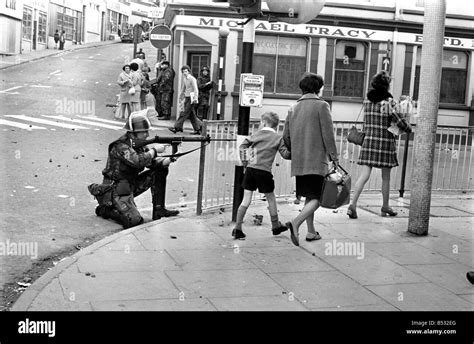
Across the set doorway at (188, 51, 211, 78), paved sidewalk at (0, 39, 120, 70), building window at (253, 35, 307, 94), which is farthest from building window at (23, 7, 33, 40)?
building window at (253, 35, 307, 94)

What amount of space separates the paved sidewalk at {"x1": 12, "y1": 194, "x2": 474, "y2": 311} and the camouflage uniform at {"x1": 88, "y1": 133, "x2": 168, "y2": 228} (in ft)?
1.51

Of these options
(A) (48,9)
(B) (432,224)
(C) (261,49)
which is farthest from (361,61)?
(A) (48,9)

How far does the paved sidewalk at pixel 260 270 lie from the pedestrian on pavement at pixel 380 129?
69 cm

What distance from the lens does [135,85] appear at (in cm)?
1942

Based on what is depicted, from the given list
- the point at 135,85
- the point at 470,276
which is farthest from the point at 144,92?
the point at 470,276

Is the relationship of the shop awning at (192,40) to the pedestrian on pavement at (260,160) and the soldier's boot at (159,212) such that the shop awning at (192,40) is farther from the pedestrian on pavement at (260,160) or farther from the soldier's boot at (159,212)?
the pedestrian on pavement at (260,160)

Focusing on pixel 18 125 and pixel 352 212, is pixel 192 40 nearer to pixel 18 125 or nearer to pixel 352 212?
pixel 18 125

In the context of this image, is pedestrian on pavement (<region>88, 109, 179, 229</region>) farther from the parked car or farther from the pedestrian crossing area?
the parked car

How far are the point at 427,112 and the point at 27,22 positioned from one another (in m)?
40.7

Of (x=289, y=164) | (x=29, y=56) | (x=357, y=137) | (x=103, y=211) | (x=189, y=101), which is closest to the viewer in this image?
(x=103, y=211)

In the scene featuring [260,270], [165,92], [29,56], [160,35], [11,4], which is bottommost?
[260,270]

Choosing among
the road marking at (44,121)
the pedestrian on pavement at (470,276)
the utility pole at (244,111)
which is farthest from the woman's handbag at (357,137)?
the road marking at (44,121)

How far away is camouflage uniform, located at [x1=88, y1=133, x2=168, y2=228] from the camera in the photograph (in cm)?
787
